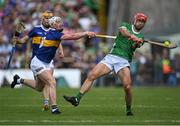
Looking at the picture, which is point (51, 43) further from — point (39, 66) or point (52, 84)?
point (52, 84)

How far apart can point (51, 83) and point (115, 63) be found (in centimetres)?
146

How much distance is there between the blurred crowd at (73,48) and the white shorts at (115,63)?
14.9 m

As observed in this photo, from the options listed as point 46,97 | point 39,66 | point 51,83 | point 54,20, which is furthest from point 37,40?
point 51,83

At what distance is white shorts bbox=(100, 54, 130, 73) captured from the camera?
60.2 feet

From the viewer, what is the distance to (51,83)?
61.5ft

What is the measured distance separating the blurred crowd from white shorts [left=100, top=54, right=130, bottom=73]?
589 inches

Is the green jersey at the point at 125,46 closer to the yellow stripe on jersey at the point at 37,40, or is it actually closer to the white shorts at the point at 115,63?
the white shorts at the point at 115,63

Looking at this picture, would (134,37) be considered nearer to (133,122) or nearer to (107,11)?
(133,122)

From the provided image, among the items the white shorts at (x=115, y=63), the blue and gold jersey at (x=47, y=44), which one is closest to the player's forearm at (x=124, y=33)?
the white shorts at (x=115, y=63)

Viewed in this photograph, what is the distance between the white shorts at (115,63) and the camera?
723 inches

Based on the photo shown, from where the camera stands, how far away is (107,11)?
3844 centimetres

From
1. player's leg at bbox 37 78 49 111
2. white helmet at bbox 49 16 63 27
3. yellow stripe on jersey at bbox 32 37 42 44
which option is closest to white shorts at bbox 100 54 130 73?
white helmet at bbox 49 16 63 27

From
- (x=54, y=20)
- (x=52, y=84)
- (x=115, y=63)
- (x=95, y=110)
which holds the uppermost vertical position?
(x=54, y=20)

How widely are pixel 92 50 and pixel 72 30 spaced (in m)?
1.20
